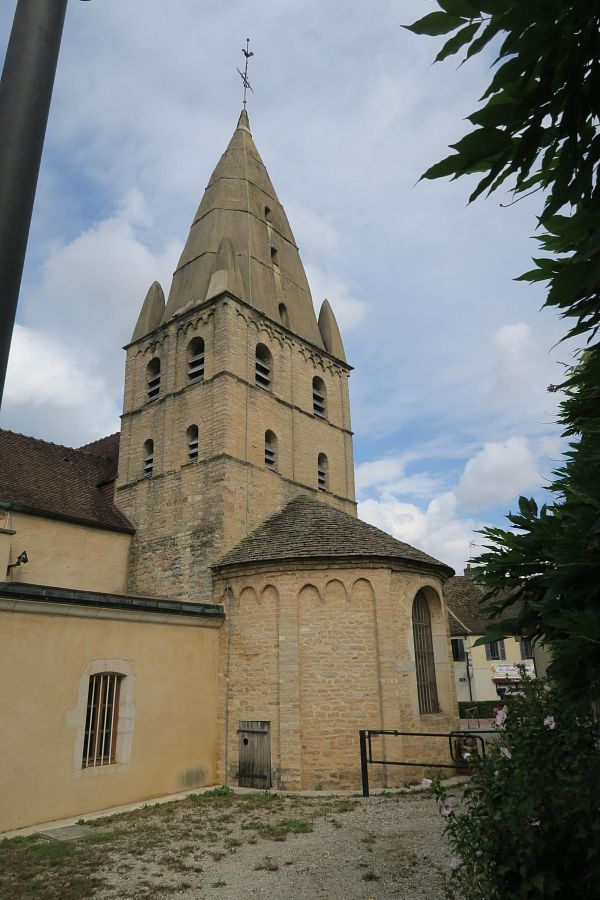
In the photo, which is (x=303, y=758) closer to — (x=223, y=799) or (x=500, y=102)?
(x=223, y=799)

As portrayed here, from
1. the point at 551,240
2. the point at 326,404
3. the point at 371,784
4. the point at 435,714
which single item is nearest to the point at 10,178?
the point at 551,240

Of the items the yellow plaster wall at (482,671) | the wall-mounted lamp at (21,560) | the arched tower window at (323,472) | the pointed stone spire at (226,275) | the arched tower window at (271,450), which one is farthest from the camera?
the yellow plaster wall at (482,671)

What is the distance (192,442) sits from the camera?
19.0 metres

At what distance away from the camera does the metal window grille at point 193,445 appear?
1884 cm

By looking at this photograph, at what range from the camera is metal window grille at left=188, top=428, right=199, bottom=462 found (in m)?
18.8

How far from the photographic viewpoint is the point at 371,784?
44.6 ft

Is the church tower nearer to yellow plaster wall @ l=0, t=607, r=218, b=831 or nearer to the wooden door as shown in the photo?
yellow plaster wall @ l=0, t=607, r=218, b=831

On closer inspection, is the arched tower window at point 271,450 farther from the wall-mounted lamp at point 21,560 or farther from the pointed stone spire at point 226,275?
the wall-mounted lamp at point 21,560

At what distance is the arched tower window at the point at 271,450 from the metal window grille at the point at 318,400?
3.02m


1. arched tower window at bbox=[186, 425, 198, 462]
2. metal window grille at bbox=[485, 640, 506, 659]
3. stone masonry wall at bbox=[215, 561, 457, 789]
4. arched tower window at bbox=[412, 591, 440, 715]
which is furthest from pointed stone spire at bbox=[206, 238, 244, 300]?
metal window grille at bbox=[485, 640, 506, 659]

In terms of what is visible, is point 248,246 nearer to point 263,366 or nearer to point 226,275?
point 226,275

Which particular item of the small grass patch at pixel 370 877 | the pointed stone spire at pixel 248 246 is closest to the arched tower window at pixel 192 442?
the pointed stone spire at pixel 248 246

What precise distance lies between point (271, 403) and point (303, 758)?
10731 mm

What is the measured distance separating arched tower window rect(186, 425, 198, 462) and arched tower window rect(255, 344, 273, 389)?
2789 millimetres
